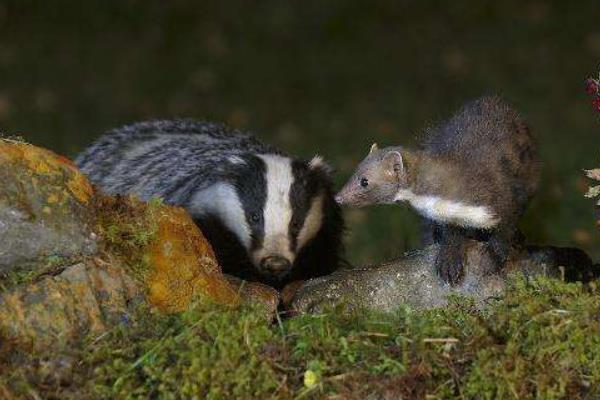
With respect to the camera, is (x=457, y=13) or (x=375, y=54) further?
(x=457, y=13)

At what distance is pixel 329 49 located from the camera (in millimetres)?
15547

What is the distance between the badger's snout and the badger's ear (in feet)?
2.25

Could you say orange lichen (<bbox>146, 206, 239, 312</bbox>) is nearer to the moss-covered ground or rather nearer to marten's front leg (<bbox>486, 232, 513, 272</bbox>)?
the moss-covered ground

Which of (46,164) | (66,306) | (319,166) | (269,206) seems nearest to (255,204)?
(269,206)

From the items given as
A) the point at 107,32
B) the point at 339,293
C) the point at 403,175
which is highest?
the point at 107,32

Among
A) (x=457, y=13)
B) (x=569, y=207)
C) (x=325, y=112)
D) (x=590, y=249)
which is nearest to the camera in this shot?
(x=590, y=249)

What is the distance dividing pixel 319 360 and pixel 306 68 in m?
11.3

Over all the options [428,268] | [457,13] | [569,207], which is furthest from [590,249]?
[457,13]

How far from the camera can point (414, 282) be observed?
5102 mm

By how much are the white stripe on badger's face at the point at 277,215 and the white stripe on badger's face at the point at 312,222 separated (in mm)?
146

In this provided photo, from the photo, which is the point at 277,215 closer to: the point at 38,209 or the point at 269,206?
the point at 269,206

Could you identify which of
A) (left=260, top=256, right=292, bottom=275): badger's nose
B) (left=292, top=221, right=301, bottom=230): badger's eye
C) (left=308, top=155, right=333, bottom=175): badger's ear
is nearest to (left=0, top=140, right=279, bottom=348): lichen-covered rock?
(left=260, top=256, right=292, bottom=275): badger's nose

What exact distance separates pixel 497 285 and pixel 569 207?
4.55 metres

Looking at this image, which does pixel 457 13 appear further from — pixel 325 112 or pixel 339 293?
pixel 339 293
